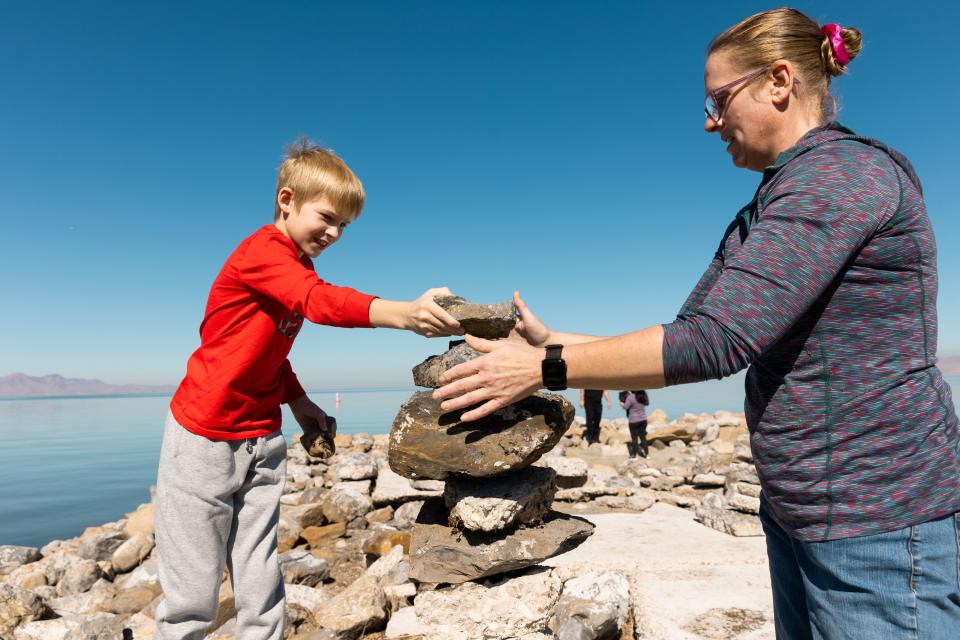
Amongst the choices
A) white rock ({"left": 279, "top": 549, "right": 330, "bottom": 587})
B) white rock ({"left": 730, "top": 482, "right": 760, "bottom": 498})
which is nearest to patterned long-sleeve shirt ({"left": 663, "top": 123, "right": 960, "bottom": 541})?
white rock ({"left": 730, "top": 482, "right": 760, "bottom": 498})

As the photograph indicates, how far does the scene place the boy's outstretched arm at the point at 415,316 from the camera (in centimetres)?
273

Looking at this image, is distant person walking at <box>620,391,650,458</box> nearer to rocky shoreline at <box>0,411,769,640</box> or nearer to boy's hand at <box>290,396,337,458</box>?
rocky shoreline at <box>0,411,769,640</box>

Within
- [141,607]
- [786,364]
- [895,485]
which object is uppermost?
[786,364]

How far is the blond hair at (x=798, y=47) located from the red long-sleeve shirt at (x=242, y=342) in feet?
7.25

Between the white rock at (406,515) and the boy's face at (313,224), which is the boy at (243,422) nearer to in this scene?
the boy's face at (313,224)

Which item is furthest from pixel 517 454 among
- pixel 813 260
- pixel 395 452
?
pixel 813 260

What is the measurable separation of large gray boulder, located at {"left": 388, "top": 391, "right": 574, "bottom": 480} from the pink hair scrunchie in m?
2.27

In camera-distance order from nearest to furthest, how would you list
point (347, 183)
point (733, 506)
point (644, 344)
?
1. point (644, 344)
2. point (347, 183)
3. point (733, 506)

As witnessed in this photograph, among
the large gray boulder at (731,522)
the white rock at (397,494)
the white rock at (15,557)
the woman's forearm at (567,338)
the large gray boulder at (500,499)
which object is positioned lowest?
the white rock at (15,557)

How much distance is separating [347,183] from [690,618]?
3.41 m

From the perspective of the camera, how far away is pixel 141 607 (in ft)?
20.1

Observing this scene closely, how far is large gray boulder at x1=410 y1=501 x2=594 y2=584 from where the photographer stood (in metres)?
3.77

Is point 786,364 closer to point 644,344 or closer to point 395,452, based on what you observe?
point 644,344

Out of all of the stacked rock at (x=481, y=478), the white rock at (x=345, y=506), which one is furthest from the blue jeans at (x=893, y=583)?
the white rock at (x=345, y=506)
